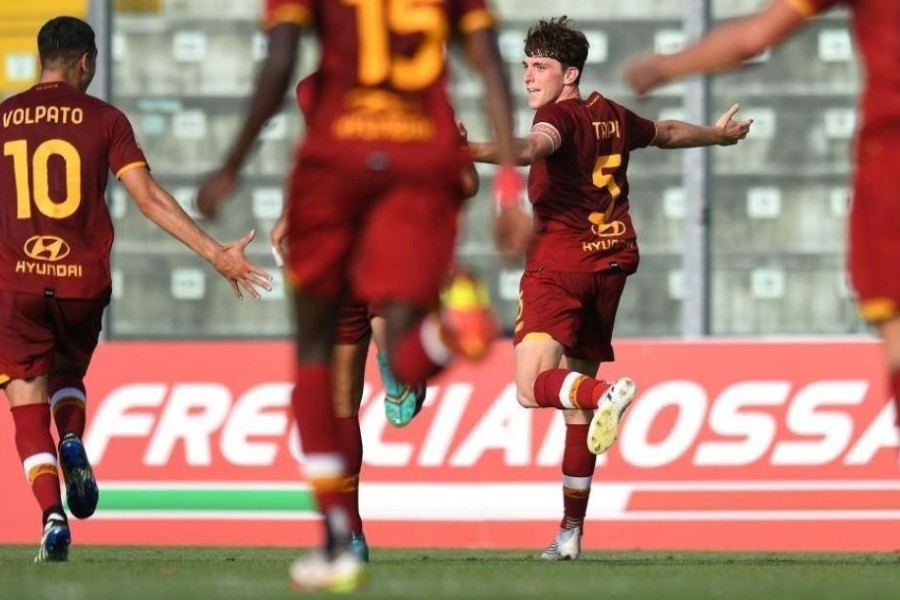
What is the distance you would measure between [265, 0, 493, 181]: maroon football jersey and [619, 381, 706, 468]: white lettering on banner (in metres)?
5.82

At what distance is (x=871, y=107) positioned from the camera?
602 cm

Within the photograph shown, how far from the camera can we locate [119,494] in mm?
12242

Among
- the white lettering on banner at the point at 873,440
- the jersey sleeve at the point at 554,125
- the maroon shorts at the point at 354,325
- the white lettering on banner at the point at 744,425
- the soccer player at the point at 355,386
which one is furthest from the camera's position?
the white lettering on banner at the point at 744,425

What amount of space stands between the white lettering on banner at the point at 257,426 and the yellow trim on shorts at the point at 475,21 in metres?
6.06

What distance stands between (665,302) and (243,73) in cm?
320

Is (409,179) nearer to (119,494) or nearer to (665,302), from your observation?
(119,494)

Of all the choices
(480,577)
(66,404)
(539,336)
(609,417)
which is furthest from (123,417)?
(480,577)

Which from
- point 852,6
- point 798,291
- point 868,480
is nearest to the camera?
point 852,6

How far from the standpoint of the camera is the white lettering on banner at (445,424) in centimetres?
1206

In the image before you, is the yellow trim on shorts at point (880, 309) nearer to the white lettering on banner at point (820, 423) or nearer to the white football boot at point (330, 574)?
the white football boot at point (330, 574)

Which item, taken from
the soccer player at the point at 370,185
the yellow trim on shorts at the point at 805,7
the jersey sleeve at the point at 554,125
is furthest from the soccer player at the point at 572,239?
the yellow trim on shorts at the point at 805,7

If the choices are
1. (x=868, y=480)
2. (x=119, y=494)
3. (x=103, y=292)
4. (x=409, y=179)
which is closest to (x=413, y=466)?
(x=119, y=494)

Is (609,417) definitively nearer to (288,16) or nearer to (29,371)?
(29,371)

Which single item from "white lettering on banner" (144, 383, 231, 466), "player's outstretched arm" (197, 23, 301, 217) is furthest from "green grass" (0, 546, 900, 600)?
"white lettering on banner" (144, 383, 231, 466)
